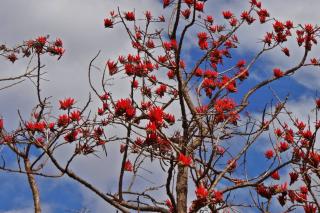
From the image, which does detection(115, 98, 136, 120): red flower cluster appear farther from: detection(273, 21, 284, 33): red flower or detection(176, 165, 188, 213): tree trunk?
detection(273, 21, 284, 33): red flower

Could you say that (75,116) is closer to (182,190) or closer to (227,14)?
(182,190)

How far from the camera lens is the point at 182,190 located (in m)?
5.69

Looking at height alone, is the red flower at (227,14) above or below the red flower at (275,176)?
above

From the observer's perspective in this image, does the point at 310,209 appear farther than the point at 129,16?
No

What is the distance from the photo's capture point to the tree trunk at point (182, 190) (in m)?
5.43

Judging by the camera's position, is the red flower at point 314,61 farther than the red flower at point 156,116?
Yes

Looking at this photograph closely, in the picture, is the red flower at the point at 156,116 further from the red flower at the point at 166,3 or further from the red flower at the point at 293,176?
the red flower at the point at 166,3

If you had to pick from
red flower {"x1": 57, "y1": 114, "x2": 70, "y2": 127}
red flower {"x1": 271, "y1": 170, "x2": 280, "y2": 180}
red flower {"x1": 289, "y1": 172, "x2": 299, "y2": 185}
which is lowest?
red flower {"x1": 289, "y1": 172, "x2": 299, "y2": 185}

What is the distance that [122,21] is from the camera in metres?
6.49

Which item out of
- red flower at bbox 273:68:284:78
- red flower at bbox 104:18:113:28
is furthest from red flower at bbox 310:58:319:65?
red flower at bbox 104:18:113:28

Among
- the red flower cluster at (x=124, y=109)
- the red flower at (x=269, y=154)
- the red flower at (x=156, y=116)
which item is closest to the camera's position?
the red flower at (x=156, y=116)

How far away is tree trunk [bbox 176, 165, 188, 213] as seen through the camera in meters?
5.43

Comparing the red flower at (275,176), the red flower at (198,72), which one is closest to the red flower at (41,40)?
the red flower at (198,72)

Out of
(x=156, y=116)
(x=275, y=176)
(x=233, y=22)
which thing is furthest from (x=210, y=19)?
(x=156, y=116)
